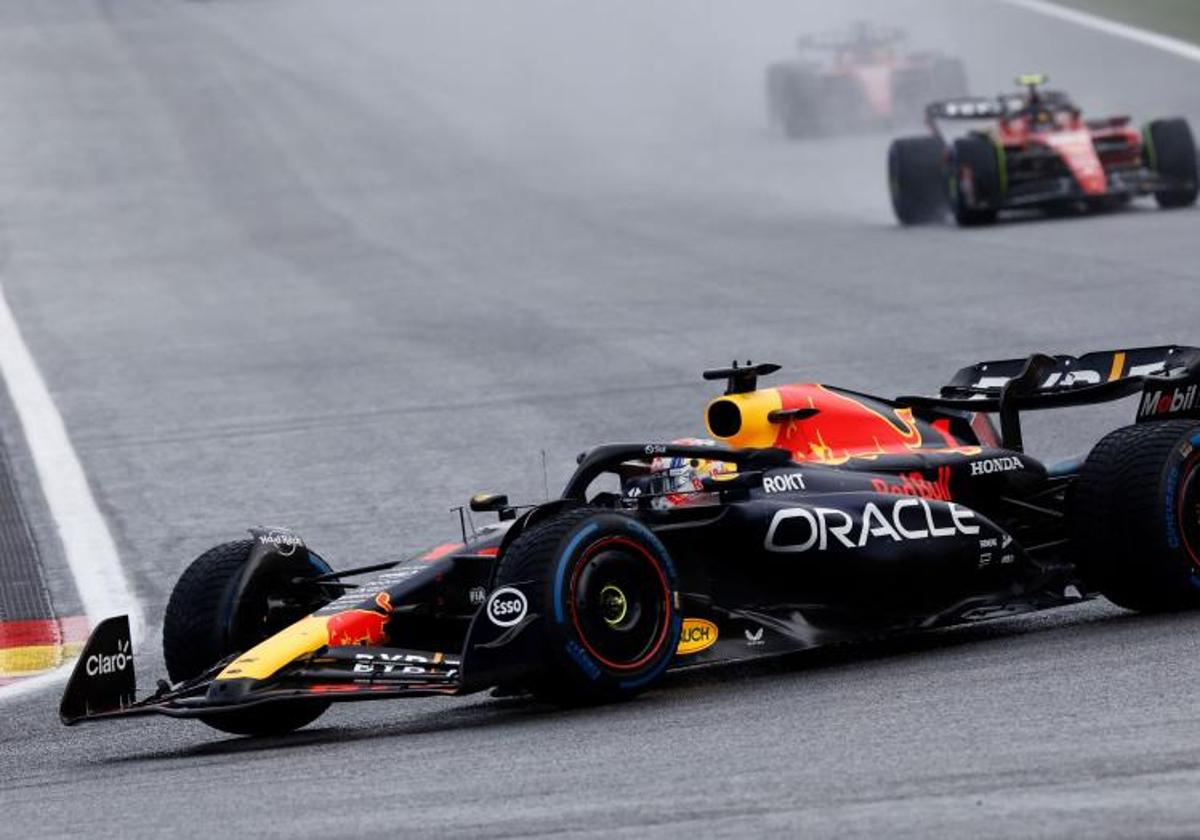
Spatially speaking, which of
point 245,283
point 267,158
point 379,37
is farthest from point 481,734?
point 379,37

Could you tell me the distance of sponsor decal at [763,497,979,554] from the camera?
914 cm

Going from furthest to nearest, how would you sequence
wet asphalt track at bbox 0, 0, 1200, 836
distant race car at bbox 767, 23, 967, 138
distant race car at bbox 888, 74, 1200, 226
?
distant race car at bbox 767, 23, 967, 138 < distant race car at bbox 888, 74, 1200, 226 < wet asphalt track at bbox 0, 0, 1200, 836

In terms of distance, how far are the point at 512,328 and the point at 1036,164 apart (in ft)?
25.1

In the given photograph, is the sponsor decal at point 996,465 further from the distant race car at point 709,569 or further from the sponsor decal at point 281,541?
the sponsor decal at point 281,541

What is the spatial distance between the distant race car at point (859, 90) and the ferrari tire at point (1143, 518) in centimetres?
3068

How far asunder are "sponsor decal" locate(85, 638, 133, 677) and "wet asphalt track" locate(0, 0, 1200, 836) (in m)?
0.30

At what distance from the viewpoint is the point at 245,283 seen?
25.3 meters

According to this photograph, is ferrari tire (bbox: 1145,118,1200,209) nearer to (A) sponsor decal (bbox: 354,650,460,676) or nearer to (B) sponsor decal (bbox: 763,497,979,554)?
(B) sponsor decal (bbox: 763,497,979,554)

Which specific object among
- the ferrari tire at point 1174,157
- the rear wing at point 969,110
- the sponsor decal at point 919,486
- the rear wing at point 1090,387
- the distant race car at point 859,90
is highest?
the distant race car at point 859,90

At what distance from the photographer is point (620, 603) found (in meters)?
8.59

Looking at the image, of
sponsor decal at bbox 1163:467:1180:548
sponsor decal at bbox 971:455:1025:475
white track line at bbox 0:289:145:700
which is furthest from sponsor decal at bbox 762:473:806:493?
white track line at bbox 0:289:145:700

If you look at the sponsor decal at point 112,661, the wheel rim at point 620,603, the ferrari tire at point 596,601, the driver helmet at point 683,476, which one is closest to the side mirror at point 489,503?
the driver helmet at point 683,476

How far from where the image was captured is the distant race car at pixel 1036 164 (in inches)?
1048

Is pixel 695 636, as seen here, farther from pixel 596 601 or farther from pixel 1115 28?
pixel 1115 28
